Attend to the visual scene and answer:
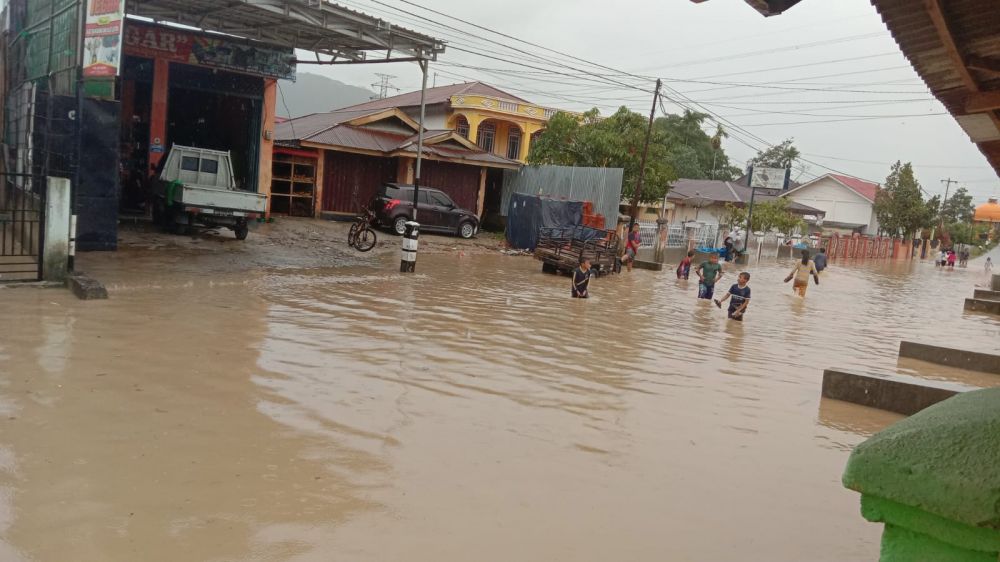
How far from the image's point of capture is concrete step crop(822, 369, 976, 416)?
7.91m

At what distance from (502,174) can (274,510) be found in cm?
2680

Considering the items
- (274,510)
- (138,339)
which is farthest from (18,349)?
(274,510)

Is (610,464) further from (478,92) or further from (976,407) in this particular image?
(478,92)

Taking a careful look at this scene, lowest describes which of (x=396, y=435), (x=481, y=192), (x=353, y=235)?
(x=396, y=435)

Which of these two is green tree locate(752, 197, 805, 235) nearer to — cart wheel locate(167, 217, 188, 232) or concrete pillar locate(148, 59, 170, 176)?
concrete pillar locate(148, 59, 170, 176)

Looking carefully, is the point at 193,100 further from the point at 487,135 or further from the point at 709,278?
the point at 709,278

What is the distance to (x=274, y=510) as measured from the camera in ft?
14.4

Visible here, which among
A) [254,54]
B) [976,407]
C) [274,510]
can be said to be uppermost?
[254,54]

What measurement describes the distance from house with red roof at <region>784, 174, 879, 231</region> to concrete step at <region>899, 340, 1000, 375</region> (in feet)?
155

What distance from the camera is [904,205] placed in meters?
50.2

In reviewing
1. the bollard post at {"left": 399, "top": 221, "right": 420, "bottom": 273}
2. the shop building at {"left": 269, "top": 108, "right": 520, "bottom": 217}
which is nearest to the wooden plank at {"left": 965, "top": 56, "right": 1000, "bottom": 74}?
the bollard post at {"left": 399, "top": 221, "right": 420, "bottom": 273}

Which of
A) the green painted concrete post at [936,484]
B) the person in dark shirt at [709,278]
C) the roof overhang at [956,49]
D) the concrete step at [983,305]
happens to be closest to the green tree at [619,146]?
the concrete step at [983,305]

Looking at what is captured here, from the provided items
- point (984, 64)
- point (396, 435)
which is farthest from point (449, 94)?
point (984, 64)

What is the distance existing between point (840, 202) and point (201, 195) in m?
51.1
